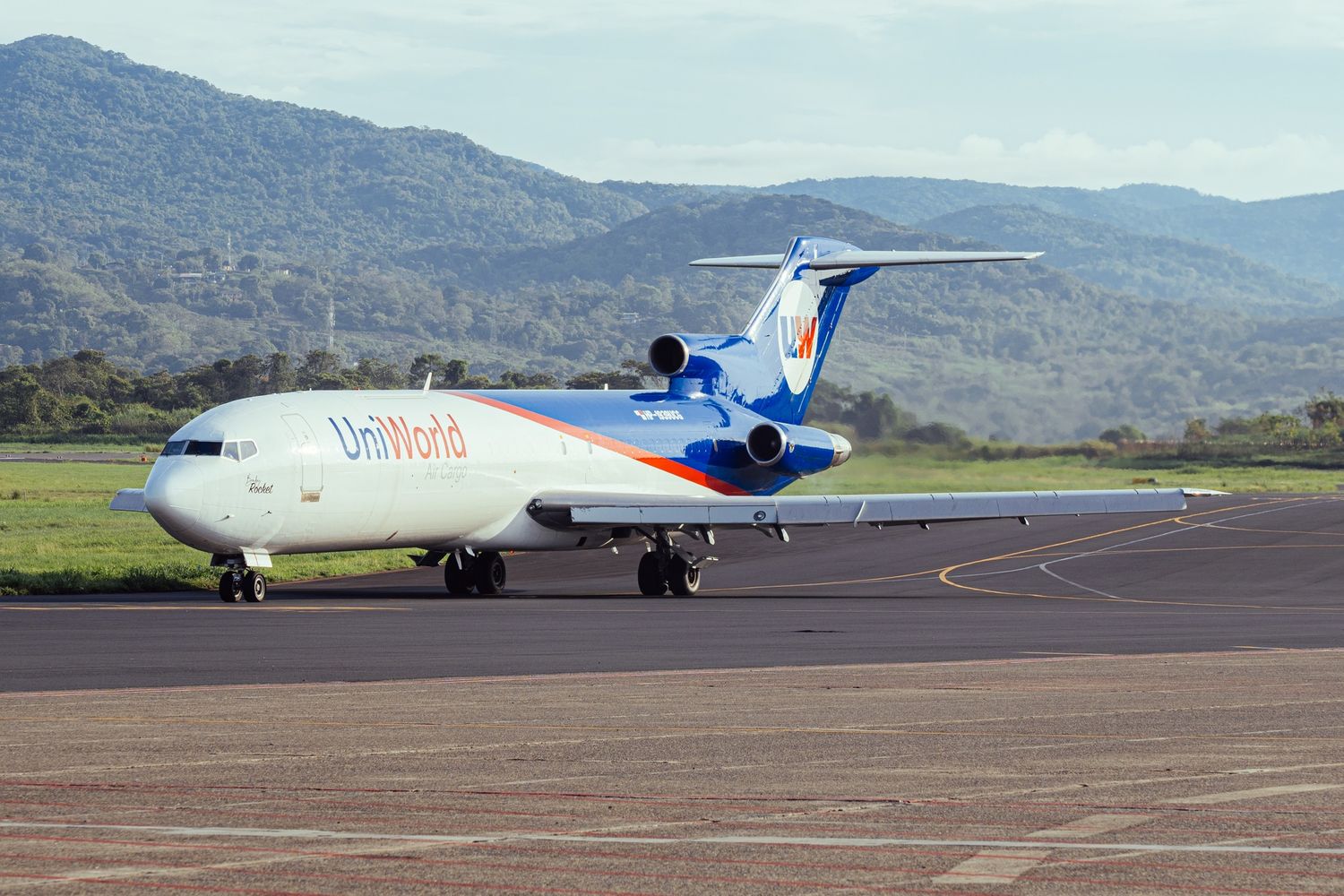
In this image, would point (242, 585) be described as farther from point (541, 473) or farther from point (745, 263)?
point (745, 263)

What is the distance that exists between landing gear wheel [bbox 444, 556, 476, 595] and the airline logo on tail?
12825mm

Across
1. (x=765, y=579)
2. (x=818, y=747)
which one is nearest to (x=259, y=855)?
Answer: (x=818, y=747)

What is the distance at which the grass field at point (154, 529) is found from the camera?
39.6 metres

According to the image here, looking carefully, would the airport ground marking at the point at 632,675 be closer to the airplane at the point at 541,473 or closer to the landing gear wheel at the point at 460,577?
the airplane at the point at 541,473

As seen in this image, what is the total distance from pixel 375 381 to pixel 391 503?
379 feet

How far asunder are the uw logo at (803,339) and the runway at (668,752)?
18082 millimetres

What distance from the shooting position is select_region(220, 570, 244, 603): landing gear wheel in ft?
110

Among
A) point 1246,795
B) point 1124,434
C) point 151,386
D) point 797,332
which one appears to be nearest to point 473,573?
point 797,332

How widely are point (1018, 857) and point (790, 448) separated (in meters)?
34.7

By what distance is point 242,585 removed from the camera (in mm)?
33594

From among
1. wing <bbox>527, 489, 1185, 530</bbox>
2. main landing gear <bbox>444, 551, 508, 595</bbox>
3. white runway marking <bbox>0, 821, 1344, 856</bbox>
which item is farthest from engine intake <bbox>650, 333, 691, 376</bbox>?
white runway marking <bbox>0, 821, 1344, 856</bbox>

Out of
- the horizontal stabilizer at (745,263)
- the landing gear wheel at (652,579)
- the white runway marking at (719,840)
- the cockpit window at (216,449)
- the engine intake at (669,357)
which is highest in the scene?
the horizontal stabilizer at (745,263)

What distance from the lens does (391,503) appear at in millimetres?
35156

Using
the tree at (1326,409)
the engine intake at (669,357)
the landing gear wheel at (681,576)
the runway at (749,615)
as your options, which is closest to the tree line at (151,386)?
the tree at (1326,409)
